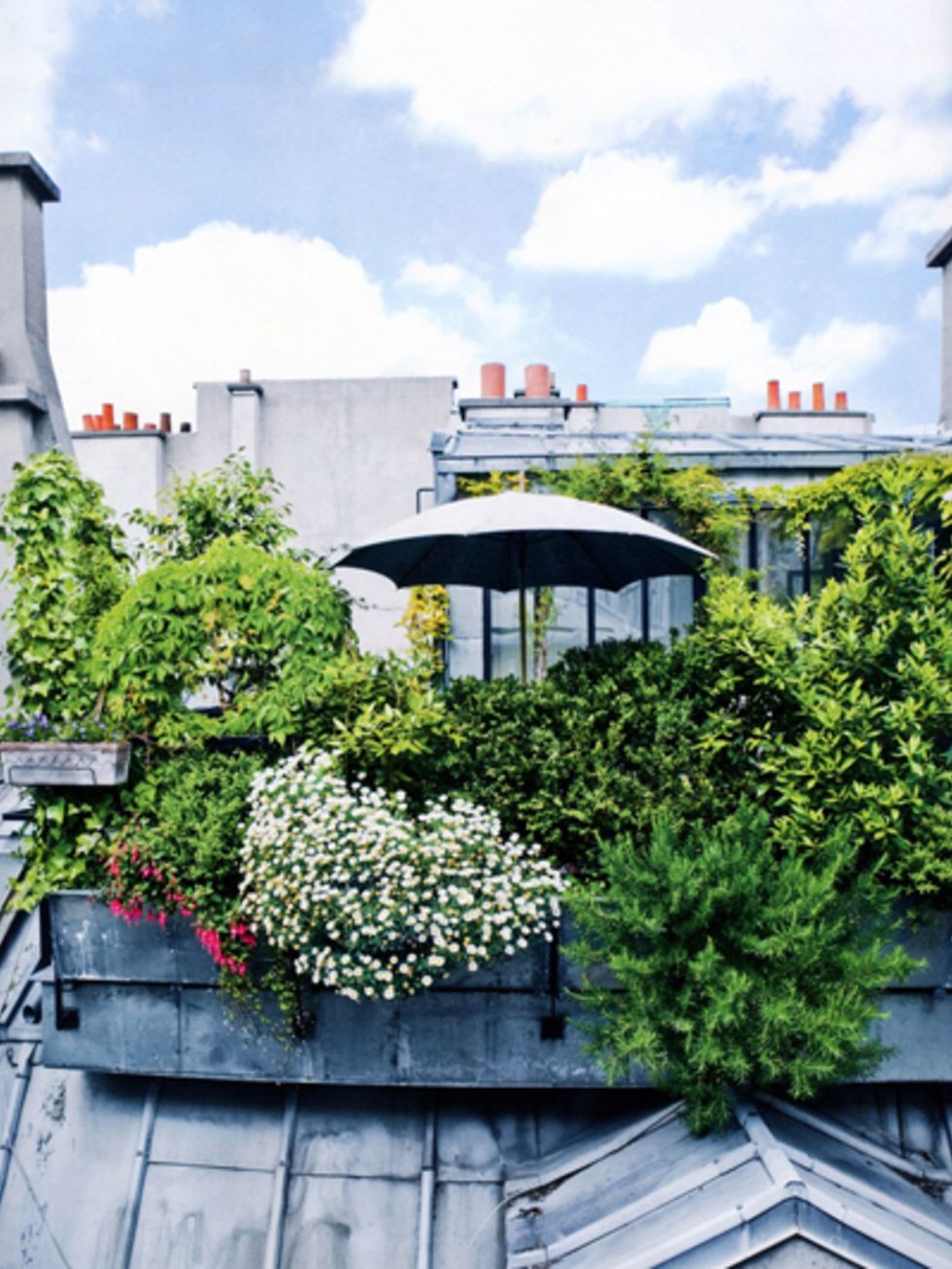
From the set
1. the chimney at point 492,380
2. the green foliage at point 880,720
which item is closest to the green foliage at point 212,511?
the green foliage at point 880,720

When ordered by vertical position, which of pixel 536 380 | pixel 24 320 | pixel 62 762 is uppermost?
pixel 536 380

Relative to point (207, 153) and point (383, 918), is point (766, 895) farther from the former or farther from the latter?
point (207, 153)

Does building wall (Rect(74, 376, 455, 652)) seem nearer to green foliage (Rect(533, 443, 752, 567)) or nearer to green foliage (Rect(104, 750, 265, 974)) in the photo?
green foliage (Rect(533, 443, 752, 567))

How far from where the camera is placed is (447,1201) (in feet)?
16.7

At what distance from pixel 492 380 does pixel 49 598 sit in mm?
12651

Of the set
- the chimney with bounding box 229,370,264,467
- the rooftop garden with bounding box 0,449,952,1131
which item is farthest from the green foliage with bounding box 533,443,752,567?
the chimney with bounding box 229,370,264,467

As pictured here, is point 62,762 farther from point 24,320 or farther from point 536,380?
point 536,380

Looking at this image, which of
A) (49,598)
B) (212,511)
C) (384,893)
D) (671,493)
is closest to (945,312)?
(671,493)

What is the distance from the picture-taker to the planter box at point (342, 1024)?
16.3 feet

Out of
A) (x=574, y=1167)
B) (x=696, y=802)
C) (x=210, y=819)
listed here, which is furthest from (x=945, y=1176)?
(x=210, y=819)

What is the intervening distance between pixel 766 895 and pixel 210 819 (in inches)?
109

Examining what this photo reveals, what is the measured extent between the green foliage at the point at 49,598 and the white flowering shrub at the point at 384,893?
5.63ft

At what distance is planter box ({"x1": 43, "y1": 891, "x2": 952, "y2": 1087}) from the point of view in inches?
195

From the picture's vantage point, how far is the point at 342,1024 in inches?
199
